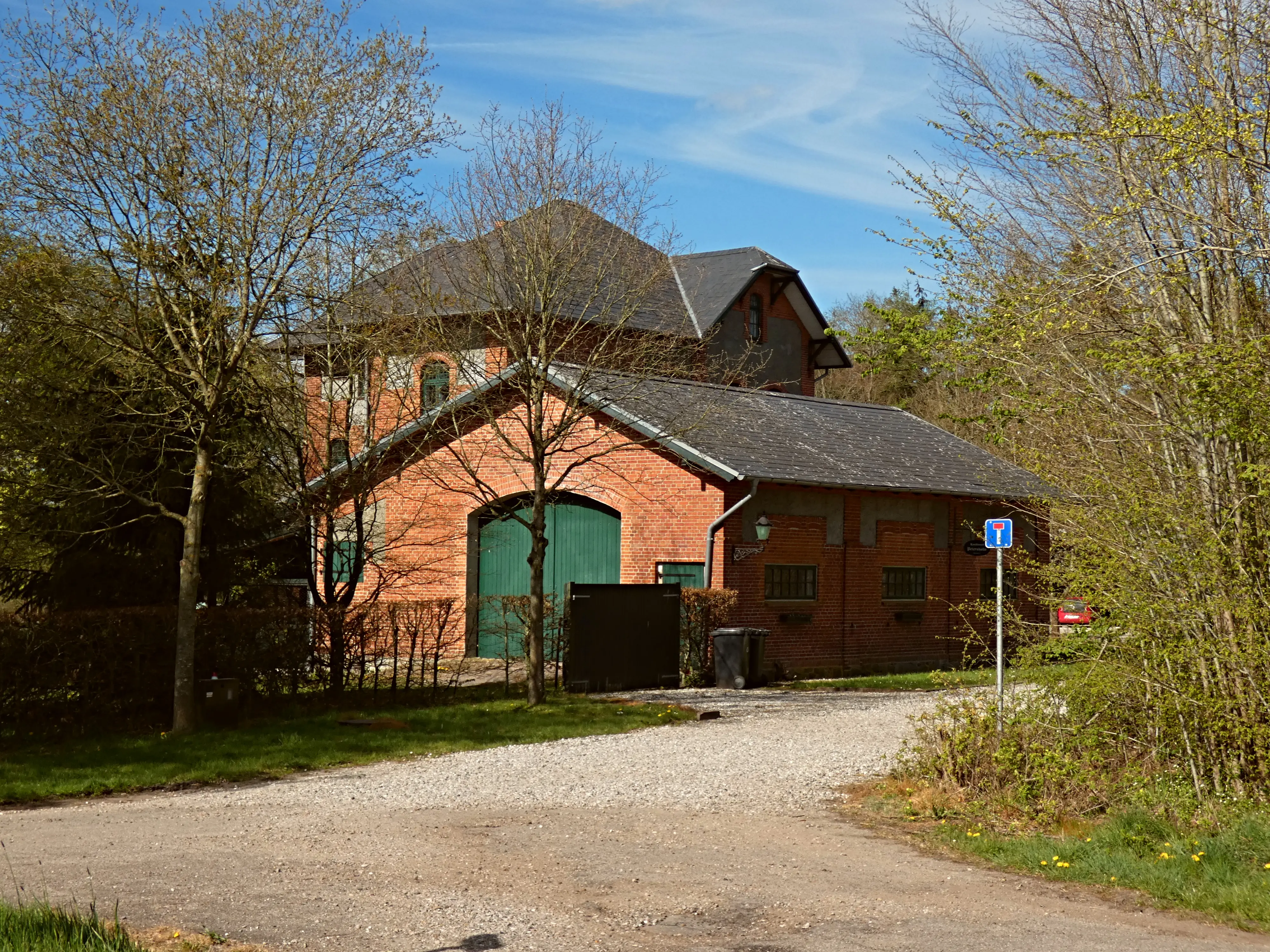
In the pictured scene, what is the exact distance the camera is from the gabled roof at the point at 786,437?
2156 centimetres

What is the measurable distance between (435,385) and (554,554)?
5.17 meters

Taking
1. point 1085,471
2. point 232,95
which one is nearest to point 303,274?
point 232,95

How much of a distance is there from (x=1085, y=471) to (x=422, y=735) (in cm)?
790

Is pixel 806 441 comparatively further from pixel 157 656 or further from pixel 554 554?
pixel 157 656

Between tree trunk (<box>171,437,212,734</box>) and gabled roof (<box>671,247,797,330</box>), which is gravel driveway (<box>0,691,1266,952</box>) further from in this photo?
gabled roof (<box>671,247,797,330</box>)

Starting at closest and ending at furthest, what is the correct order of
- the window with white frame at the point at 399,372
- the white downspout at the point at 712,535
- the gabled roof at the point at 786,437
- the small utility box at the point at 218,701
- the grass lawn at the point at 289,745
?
the grass lawn at the point at 289,745, the small utility box at the point at 218,701, the window with white frame at the point at 399,372, the gabled roof at the point at 786,437, the white downspout at the point at 712,535

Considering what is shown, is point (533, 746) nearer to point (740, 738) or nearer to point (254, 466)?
point (740, 738)

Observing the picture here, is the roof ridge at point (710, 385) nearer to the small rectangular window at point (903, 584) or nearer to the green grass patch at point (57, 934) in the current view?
the small rectangular window at point (903, 584)

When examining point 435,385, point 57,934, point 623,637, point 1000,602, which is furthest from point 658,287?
point 57,934

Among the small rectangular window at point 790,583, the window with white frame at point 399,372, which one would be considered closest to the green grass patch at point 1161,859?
the window with white frame at point 399,372

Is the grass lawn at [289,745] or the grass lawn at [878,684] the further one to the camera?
the grass lawn at [878,684]

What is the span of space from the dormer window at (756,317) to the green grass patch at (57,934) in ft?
108

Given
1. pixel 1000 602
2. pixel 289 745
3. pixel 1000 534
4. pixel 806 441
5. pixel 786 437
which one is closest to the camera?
pixel 1000 602

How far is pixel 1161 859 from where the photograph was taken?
8195 millimetres
